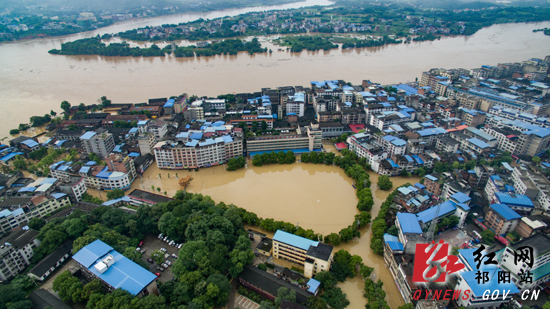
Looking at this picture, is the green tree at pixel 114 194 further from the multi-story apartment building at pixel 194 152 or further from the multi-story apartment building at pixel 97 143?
the multi-story apartment building at pixel 97 143

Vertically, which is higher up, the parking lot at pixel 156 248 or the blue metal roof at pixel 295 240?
the blue metal roof at pixel 295 240

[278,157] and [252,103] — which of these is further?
[252,103]

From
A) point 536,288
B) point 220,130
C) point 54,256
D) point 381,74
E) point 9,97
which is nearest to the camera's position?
point 536,288

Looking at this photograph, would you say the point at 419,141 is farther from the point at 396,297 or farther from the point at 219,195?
the point at 219,195

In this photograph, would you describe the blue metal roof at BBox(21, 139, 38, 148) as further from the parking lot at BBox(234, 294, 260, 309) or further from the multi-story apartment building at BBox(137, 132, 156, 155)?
the parking lot at BBox(234, 294, 260, 309)

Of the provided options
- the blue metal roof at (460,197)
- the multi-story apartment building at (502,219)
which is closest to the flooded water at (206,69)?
the blue metal roof at (460,197)

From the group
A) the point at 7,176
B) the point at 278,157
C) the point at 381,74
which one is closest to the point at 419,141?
the point at 278,157
